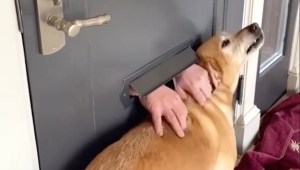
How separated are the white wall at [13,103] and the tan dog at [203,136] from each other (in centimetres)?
18

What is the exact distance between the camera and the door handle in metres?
0.86

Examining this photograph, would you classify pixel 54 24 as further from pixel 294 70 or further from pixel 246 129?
pixel 294 70

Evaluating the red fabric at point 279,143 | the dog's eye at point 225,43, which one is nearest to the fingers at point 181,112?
the dog's eye at point 225,43

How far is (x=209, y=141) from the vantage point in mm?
1250

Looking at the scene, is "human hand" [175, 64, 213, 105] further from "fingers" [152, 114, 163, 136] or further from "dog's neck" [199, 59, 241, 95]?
"fingers" [152, 114, 163, 136]

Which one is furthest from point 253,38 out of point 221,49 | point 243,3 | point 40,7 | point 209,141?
point 40,7

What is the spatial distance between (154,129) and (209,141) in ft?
0.56

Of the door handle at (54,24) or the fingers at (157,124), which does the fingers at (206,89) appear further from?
the door handle at (54,24)

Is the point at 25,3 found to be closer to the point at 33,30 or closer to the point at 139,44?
the point at 33,30

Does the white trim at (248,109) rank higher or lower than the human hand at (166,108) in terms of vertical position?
lower

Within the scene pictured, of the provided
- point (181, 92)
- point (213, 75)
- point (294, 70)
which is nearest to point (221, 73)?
point (213, 75)

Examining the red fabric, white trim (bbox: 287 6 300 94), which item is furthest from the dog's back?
white trim (bbox: 287 6 300 94)

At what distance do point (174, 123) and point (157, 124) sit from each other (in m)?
0.05

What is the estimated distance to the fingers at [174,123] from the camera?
119cm
